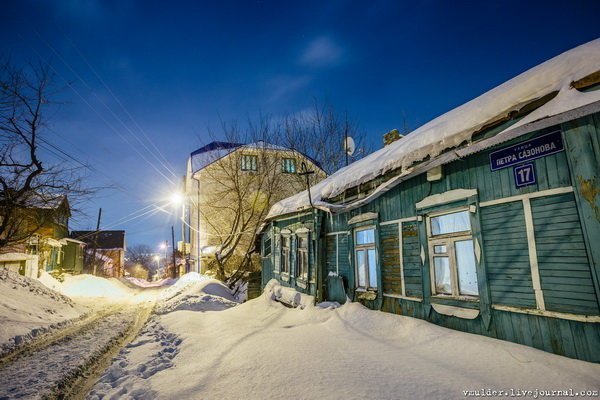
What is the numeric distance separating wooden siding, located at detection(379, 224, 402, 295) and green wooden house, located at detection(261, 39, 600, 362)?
0.08ft

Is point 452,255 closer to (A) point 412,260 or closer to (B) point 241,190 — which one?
(A) point 412,260

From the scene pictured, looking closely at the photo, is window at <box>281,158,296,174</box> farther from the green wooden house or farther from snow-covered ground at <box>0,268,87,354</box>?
the green wooden house

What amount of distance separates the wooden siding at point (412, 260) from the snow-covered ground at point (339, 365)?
2.22ft

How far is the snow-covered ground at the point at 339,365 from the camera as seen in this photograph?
3420 millimetres

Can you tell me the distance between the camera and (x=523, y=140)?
439cm

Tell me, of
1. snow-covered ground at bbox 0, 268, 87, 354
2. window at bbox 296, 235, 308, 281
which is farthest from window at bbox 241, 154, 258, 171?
snow-covered ground at bbox 0, 268, 87, 354

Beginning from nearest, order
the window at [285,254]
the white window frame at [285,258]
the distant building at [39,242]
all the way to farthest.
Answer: the white window frame at [285,258]
the window at [285,254]
the distant building at [39,242]

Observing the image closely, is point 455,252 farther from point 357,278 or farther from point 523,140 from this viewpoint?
point 357,278

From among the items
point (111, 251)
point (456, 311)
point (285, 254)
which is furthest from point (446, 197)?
point (111, 251)

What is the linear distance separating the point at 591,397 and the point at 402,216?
12.9 ft

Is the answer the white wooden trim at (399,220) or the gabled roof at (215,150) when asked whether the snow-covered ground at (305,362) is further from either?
the gabled roof at (215,150)

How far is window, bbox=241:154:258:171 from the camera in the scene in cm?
2556

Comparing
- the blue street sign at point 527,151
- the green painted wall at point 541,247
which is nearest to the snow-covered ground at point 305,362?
the green painted wall at point 541,247

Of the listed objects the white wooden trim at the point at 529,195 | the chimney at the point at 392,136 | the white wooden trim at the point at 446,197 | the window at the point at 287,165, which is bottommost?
the white wooden trim at the point at 529,195
